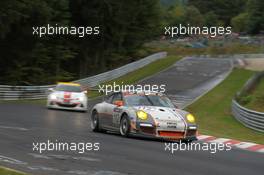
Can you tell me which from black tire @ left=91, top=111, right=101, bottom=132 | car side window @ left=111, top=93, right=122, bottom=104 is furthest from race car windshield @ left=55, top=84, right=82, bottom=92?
car side window @ left=111, top=93, right=122, bottom=104

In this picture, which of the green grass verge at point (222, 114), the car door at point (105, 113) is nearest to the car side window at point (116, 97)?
the car door at point (105, 113)

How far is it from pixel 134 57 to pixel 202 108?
45006 millimetres

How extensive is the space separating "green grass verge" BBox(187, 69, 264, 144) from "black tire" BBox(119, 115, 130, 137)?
5.17m

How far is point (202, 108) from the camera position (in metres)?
36.7

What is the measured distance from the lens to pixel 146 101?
18000 millimetres

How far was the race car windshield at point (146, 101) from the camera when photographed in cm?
1788

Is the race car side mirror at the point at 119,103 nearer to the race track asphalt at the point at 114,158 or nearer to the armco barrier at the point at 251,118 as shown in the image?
the race track asphalt at the point at 114,158

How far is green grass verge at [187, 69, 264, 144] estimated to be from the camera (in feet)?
78.3

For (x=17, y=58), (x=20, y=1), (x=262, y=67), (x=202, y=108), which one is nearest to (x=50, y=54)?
(x=17, y=58)

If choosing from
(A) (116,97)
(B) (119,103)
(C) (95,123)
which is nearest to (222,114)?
(C) (95,123)

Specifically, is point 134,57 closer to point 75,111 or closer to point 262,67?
point 262,67

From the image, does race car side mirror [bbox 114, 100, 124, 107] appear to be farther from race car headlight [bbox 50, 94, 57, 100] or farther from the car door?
race car headlight [bbox 50, 94, 57, 100]

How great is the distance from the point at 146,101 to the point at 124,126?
1070mm

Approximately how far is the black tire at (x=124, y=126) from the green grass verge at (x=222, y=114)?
17.0 ft
